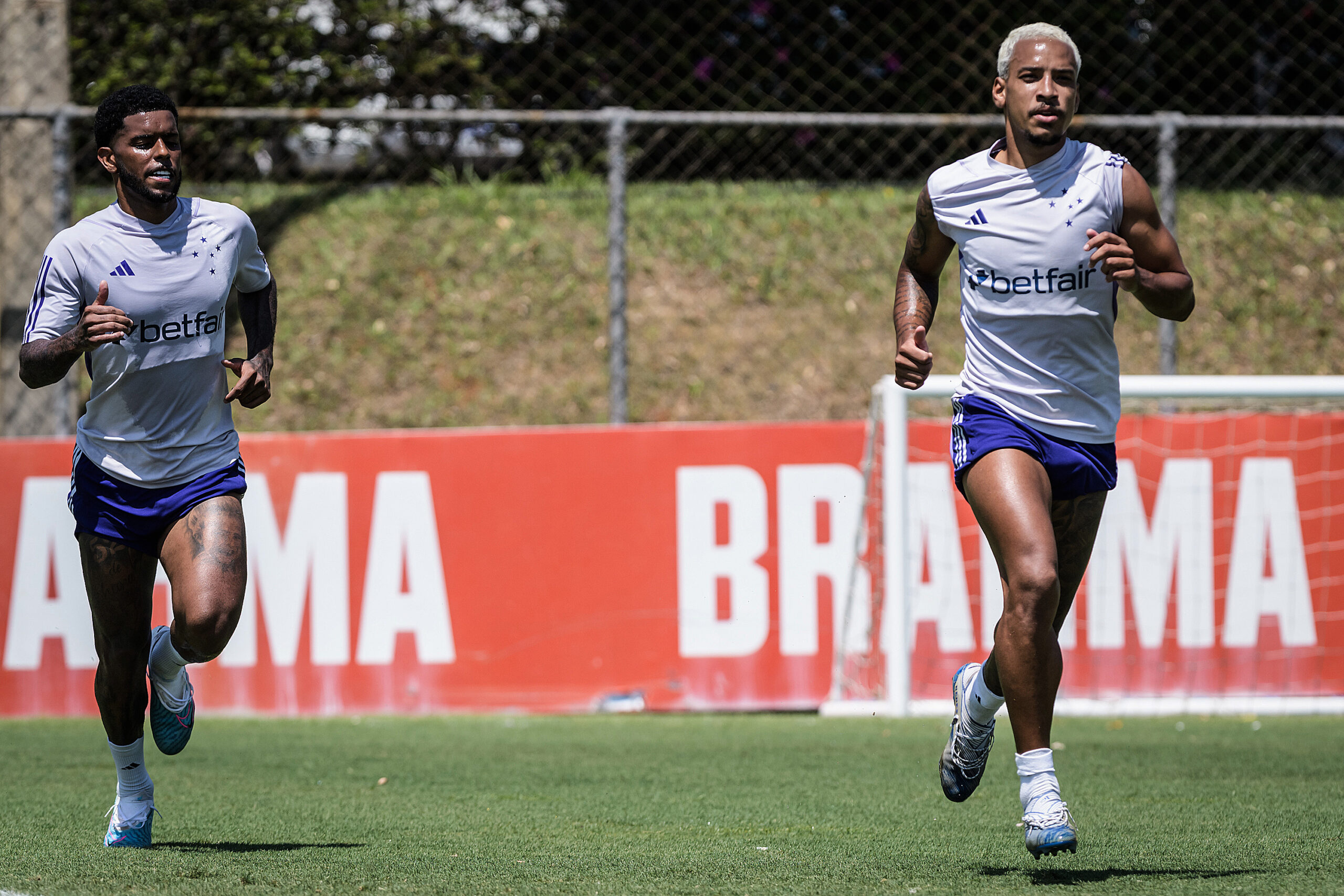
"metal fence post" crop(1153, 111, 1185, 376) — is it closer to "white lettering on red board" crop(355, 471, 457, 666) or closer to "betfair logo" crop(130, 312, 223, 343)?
"white lettering on red board" crop(355, 471, 457, 666)

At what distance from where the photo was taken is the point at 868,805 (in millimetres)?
5027

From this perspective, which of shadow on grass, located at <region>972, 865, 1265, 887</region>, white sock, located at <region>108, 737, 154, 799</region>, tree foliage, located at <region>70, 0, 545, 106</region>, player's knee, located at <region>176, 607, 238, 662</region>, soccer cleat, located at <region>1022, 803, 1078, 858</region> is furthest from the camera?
tree foliage, located at <region>70, 0, 545, 106</region>

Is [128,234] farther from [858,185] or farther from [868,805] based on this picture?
[858,185]

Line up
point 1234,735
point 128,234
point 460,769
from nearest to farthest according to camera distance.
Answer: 1. point 128,234
2. point 460,769
3. point 1234,735

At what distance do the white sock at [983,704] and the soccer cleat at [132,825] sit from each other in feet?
7.99

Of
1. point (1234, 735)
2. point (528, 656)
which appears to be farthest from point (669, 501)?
point (1234, 735)

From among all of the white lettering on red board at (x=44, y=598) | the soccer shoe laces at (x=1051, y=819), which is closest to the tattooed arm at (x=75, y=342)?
the soccer shoe laces at (x=1051, y=819)

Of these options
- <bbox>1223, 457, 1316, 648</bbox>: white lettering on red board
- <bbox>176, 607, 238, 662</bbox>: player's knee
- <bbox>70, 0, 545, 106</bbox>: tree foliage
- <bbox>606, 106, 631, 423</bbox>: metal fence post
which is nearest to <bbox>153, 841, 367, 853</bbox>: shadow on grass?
<bbox>176, 607, 238, 662</bbox>: player's knee

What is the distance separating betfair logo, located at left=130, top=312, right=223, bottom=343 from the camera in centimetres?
423

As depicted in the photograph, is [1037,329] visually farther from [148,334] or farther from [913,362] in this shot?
[148,334]

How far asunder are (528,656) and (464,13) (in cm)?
604

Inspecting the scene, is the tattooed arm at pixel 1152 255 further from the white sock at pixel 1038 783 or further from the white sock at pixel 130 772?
the white sock at pixel 130 772

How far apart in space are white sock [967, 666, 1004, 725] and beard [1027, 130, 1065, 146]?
5.01 ft

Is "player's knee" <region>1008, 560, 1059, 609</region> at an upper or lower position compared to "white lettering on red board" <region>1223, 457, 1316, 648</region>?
upper
